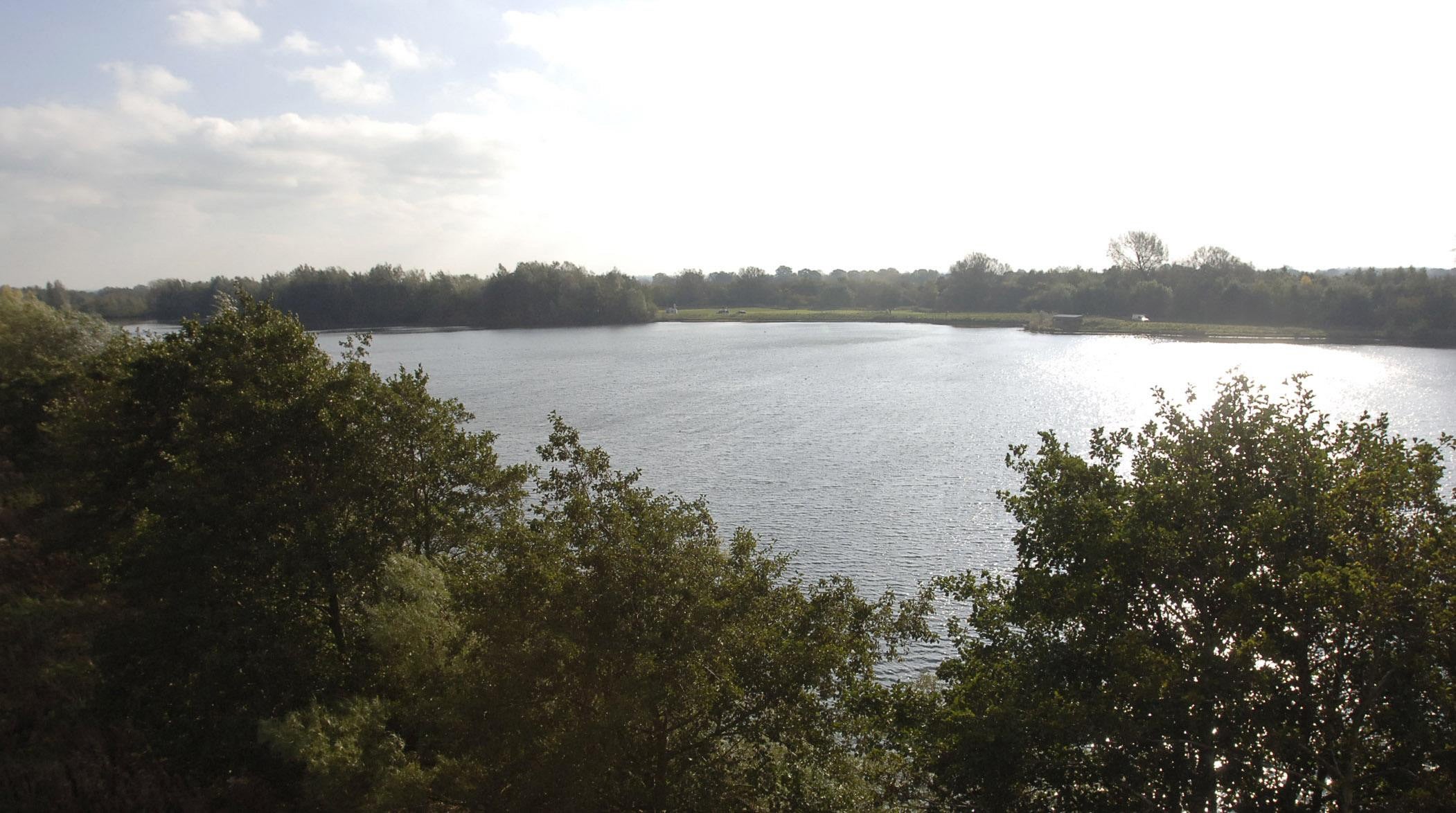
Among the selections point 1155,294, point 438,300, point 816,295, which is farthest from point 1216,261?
point 438,300

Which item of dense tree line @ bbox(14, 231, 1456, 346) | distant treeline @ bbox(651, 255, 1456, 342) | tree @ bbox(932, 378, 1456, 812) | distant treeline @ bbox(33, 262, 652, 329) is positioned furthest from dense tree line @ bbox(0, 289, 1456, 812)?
distant treeline @ bbox(33, 262, 652, 329)

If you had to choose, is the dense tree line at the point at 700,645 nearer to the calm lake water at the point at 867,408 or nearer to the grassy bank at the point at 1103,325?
the calm lake water at the point at 867,408

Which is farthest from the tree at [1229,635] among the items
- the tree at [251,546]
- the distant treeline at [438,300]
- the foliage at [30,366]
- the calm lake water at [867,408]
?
the distant treeline at [438,300]

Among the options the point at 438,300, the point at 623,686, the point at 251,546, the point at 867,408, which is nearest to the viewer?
the point at 623,686

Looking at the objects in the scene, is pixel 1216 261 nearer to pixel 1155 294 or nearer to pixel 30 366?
pixel 1155 294

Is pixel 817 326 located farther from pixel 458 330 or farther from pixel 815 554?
pixel 815 554

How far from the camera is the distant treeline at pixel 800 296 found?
355 feet

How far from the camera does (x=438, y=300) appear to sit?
5399 inches

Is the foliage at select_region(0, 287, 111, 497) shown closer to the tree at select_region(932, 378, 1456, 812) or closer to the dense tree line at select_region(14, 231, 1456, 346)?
the tree at select_region(932, 378, 1456, 812)

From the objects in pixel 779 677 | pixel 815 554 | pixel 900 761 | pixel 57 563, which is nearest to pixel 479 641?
pixel 779 677

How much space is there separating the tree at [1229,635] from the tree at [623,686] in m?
2.15

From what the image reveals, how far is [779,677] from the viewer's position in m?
11.4

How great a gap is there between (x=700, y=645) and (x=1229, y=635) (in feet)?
22.5

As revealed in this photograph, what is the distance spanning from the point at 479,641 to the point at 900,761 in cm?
735
